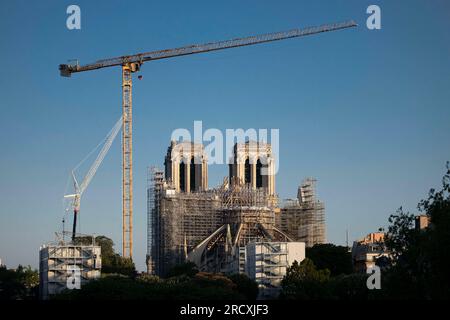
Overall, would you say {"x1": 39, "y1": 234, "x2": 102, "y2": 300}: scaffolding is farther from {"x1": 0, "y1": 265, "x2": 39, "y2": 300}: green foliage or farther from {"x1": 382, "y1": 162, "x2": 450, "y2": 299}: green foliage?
{"x1": 382, "y1": 162, "x2": 450, "y2": 299}: green foliage

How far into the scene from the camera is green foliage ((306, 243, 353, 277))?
184000mm

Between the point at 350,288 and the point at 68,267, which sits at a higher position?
the point at 68,267

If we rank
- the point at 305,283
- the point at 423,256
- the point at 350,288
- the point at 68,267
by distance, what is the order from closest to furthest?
the point at 423,256
the point at 350,288
the point at 305,283
the point at 68,267

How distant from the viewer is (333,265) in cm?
18412

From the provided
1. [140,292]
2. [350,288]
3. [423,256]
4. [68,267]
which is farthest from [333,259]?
[423,256]

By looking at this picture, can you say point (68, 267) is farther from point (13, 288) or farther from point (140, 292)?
point (140, 292)

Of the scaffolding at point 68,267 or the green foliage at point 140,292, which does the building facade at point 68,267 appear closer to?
the scaffolding at point 68,267

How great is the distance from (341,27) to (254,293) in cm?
5674

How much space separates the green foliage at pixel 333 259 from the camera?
184000 mm

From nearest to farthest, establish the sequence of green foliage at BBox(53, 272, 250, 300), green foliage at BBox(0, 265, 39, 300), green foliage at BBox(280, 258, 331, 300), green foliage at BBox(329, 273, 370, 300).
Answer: green foliage at BBox(53, 272, 250, 300) < green foliage at BBox(329, 273, 370, 300) < green foliage at BBox(280, 258, 331, 300) < green foliage at BBox(0, 265, 39, 300)

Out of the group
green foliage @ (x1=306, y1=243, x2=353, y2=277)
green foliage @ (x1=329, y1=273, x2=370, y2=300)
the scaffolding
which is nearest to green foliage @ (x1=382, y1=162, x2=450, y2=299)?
green foliage @ (x1=329, y1=273, x2=370, y2=300)

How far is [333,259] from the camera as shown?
185m

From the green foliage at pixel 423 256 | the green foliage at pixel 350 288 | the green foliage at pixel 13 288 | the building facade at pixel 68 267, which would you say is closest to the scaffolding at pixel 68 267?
the building facade at pixel 68 267
